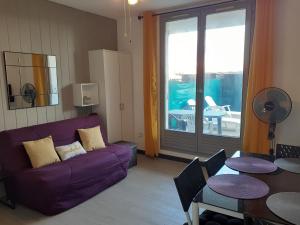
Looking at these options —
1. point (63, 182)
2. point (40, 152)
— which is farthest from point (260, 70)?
point (40, 152)

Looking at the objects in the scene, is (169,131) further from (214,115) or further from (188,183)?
(188,183)

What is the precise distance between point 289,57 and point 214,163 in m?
1.93

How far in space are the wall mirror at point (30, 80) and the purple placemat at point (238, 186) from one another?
2622mm

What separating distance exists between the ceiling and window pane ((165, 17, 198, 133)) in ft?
0.97

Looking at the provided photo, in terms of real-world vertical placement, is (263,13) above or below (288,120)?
above

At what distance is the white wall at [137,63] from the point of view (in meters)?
4.22

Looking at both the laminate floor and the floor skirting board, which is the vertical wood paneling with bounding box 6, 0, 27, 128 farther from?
the floor skirting board

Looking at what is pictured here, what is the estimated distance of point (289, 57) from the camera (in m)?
2.97

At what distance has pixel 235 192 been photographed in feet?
4.64

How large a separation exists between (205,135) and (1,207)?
2.89 m

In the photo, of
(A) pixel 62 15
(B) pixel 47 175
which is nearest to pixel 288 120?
(B) pixel 47 175

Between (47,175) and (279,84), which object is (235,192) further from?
(279,84)

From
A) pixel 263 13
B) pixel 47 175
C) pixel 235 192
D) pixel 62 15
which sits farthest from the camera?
pixel 62 15

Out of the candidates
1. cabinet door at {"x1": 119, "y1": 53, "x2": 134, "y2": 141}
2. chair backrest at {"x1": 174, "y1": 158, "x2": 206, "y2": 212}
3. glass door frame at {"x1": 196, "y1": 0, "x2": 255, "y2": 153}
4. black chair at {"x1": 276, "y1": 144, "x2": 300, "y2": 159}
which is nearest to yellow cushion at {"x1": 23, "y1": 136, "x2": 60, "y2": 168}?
cabinet door at {"x1": 119, "y1": 53, "x2": 134, "y2": 141}
